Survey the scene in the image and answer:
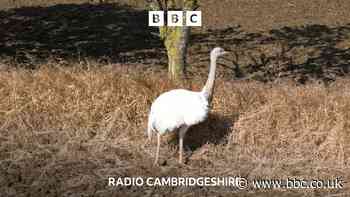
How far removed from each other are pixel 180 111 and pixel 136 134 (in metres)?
1.23

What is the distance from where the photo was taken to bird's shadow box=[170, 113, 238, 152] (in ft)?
29.3

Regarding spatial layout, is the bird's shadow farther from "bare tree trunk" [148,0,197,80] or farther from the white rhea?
"bare tree trunk" [148,0,197,80]

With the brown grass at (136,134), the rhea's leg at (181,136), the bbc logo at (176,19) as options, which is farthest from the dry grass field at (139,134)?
the bbc logo at (176,19)

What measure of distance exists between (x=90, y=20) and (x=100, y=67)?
383 inches

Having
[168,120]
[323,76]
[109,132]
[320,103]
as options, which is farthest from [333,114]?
[323,76]

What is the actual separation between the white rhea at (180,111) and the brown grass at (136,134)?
0.46 meters

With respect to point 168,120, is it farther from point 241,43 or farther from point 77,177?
point 241,43

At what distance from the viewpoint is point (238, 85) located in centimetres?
993

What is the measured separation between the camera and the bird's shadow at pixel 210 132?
895 cm

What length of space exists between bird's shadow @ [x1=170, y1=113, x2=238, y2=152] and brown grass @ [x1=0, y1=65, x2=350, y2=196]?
13 mm

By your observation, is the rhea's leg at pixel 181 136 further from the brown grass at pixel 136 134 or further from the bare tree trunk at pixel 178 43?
the bare tree trunk at pixel 178 43

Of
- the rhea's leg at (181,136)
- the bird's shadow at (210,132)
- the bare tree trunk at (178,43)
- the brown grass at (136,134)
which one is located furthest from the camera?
the bare tree trunk at (178,43)

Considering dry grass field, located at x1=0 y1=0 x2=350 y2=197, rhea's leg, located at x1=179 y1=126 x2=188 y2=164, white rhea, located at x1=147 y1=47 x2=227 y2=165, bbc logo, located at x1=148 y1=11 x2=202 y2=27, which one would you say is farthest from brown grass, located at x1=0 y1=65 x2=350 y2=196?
bbc logo, located at x1=148 y1=11 x2=202 y2=27

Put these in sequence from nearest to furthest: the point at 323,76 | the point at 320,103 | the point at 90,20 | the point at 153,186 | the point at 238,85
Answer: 1. the point at 153,186
2. the point at 320,103
3. the point at 238,85
4. the point at 323,76
5. the point at 90,20
